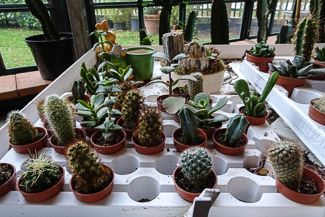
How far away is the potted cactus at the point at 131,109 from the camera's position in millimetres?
742

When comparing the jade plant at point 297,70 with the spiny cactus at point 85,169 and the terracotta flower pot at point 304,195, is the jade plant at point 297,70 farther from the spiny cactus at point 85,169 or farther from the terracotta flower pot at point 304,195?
the spiny cactus at point 85,169

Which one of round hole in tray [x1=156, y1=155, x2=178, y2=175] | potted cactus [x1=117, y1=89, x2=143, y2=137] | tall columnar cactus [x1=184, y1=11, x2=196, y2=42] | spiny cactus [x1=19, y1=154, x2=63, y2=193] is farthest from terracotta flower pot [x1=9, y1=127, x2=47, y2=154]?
tall columnar cactus [x1=184, y1=11, x2=196, y2=42]

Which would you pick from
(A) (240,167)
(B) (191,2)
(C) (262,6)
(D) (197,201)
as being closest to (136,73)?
(A) (240,167)

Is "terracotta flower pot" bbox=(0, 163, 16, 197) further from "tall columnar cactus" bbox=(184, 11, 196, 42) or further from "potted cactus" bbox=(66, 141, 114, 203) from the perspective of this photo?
"tall columnar cactus" bbox=(184, 11, 196, 42)

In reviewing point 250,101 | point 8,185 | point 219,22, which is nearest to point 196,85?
point 250,101

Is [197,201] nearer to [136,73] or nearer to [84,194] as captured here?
[84,194]

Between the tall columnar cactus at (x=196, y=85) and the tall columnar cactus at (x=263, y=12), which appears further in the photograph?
the tall columnar cactus at (x=263, y=12)

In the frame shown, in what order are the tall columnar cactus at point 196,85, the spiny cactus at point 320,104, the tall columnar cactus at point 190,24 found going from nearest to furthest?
the spiny cactus at point 320,104, the tall columnar cactus at point 196,85, the tall columnar cactus at point 190,24

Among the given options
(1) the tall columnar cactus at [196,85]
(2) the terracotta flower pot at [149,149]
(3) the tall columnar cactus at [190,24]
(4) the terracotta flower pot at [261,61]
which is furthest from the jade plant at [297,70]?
(3) the tall columnar cactus at [190,24]

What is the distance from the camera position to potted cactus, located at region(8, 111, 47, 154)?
2.19 ft

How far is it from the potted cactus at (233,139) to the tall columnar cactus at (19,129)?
Result: 0.55 meters

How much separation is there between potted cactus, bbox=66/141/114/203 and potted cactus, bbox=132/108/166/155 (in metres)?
0.15

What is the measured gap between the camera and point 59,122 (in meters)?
0.67

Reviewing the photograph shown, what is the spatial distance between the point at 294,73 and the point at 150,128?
0.68 metres
